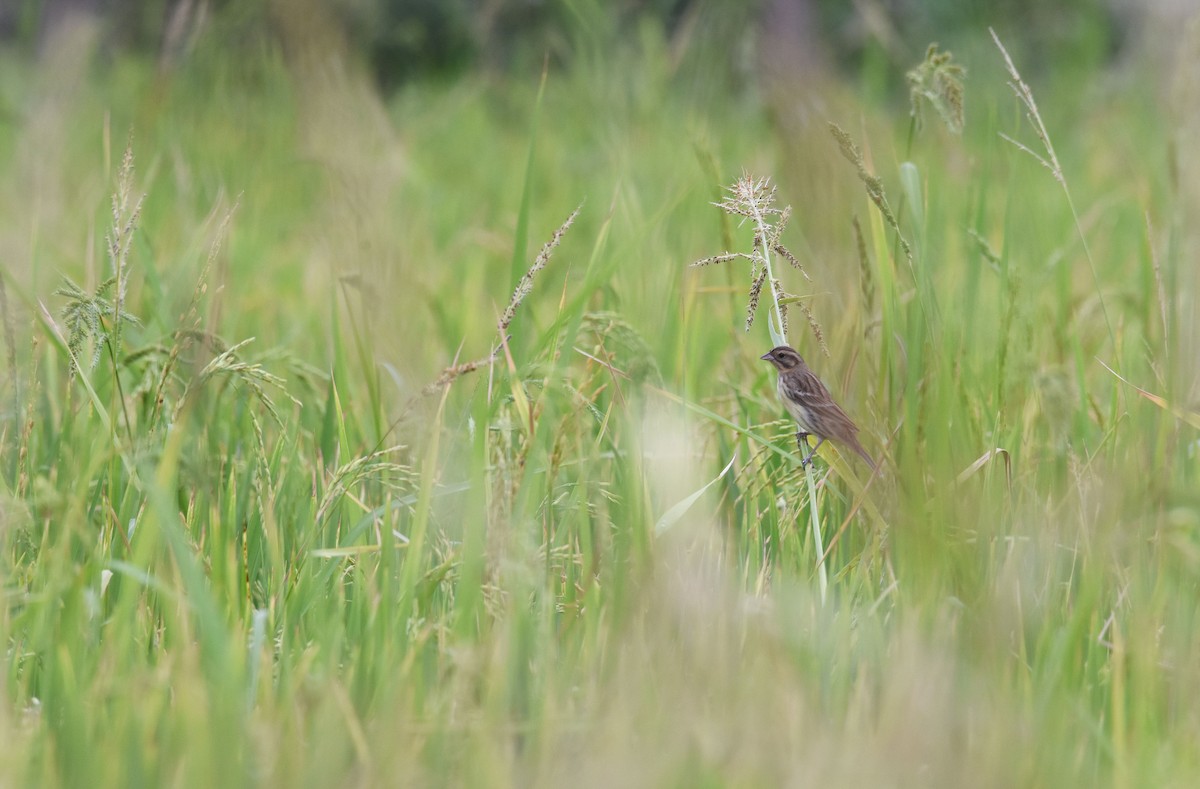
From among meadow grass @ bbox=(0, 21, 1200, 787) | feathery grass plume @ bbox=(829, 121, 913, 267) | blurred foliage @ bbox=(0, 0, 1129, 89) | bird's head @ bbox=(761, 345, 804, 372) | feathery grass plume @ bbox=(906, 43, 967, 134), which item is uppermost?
blurred foliage @ bbox=(0, 0, 1129, 89)

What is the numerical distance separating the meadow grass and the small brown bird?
4cm

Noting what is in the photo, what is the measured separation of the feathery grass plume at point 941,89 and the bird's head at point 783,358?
53 centimetres

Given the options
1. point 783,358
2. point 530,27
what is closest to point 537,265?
point 783,358

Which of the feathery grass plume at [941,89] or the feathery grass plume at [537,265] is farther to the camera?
the feathery grass plume at [941,89]

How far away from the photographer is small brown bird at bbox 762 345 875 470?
239cm

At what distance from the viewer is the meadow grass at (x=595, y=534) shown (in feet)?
4.83

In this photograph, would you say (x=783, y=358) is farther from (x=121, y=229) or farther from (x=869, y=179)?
(x=121, y=229)

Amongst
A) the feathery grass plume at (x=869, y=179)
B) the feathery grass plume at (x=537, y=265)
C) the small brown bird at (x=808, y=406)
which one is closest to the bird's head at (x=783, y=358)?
the small brown bird at (x=808, y=406)

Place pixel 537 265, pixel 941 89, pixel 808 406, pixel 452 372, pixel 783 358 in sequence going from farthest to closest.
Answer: pixel 783 358, pixel 808 406, pixel 941 89, pixel 452 372, pixel 537 265

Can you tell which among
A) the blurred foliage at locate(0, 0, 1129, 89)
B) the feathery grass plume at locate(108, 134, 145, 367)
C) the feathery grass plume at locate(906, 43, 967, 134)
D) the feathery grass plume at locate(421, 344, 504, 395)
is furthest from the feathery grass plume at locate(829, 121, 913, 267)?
the blurred foliage at locate(0, 0, 1129, 89)

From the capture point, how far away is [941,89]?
2238 mm

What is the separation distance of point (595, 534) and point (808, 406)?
0.52 m

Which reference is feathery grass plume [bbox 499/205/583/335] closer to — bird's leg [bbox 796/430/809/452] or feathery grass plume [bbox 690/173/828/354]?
feathery grass plume [bbox 690/173/828/354]

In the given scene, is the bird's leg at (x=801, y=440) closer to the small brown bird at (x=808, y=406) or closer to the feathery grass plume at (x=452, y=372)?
the small brown bird at (x=808, y=406)
